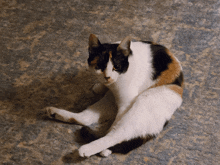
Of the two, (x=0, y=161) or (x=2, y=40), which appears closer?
(x=0, y=161)

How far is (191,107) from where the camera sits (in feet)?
7.00

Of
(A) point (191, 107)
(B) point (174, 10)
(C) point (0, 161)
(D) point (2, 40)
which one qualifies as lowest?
(C) point (0, 161)

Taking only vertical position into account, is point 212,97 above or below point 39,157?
above

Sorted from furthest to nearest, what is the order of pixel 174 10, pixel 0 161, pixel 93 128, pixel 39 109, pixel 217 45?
Answer: 1. pixel 174 10
2. pixel 217 45
3. pixel 39 109
4. pixel 93 128
5. pixel 0 161

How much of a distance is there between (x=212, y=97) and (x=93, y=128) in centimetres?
108

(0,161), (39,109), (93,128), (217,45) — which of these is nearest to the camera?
(0,161)

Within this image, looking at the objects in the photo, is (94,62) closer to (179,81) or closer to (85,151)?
(85,151)

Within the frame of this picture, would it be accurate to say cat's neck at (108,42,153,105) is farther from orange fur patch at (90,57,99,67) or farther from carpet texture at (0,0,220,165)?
carpet texture at (0,0,220,165)

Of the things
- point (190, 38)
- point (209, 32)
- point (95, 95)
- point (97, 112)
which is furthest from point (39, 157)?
point (209, 32)

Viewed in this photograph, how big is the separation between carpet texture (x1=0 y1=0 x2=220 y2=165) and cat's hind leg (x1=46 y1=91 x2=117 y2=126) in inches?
2.7

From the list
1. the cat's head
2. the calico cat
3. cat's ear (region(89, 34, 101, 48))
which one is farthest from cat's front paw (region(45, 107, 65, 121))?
cat's ear (region(89, 34, 101, 48))

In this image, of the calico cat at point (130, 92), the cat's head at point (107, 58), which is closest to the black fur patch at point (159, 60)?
the calico cat at point (130, 92)

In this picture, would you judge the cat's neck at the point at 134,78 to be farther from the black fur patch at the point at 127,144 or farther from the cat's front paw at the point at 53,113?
the cat's front paw at the point at 53,113

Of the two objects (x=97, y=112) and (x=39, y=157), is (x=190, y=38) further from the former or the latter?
(x=39, y=157)
